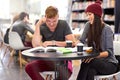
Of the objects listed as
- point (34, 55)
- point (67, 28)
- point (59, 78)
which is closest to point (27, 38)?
point (67, 28)

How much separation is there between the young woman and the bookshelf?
129 inches

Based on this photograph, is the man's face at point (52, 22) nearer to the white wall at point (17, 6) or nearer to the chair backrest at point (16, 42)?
the chair backrest at point (16, 42)

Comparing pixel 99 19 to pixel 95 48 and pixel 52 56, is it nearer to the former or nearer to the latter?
pixel 95 48

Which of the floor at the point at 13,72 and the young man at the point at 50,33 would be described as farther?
the floor at the point at 13,72

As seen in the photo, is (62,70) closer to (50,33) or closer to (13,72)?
(50,33)

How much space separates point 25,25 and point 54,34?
102 inches

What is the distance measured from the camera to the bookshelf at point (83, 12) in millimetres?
6078

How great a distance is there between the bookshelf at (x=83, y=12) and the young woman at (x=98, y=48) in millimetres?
3273

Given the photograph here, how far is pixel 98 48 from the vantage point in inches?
108

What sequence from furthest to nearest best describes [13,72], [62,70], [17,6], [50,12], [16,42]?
1. [17,6]
2. [16,42]
3. [13,72]
4. [50,12]
5. [62,70]

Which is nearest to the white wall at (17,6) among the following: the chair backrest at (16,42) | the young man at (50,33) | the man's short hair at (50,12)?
the chair backrest at (16,42)

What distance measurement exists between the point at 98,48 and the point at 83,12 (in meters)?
5.18

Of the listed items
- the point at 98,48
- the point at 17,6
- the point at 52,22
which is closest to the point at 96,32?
the point at 98,48

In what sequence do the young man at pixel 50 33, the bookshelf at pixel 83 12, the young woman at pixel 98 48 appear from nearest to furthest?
the young woman at pixel 98 48
the young man at pixel 50 33
the bookshelf at pixel 83 12
